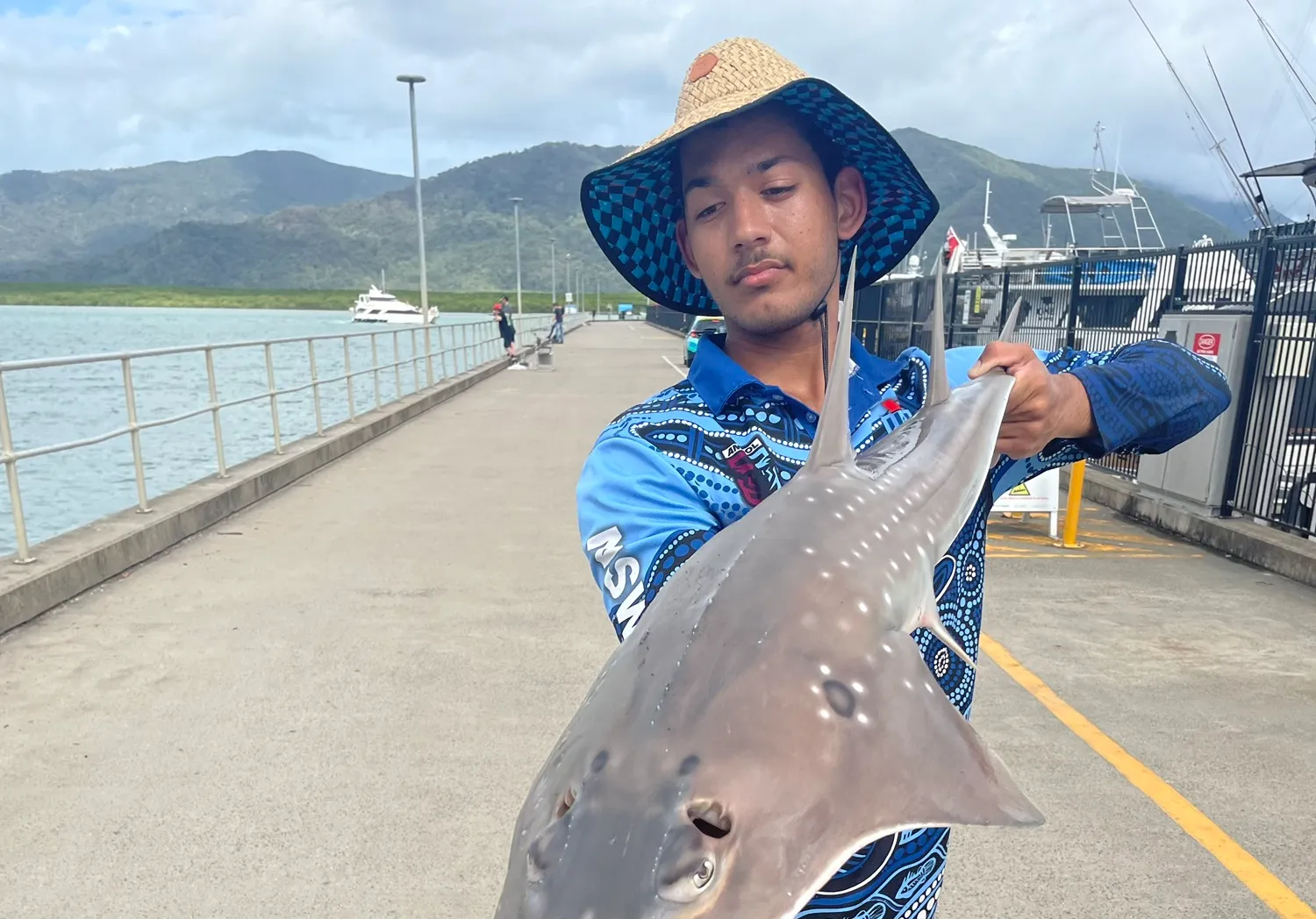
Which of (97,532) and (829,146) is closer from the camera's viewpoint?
(829,146)

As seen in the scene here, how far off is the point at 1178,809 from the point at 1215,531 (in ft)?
15.8

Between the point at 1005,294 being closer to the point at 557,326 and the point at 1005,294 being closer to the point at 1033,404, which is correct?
the point at 1033,404

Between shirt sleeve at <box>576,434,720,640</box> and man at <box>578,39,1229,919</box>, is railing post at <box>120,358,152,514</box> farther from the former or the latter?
shirt sleeve at <box>576,434,720,640</box>

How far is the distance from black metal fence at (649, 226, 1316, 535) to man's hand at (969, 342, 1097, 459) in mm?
3157

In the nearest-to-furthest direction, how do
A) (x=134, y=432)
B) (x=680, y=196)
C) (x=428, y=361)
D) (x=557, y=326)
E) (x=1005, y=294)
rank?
(x=680, y=196) < (x=134, y=432) < (x=1005, y=294) < (x=428, y=361) < (x=557, y=326)

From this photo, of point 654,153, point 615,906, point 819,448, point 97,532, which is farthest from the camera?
point 97,532

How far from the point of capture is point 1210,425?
26.3 ft

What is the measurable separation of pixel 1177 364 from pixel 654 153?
108 centimetres

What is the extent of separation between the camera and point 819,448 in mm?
1260

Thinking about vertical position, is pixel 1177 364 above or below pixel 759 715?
above

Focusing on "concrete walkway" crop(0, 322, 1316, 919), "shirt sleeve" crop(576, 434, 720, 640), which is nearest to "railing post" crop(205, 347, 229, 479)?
"concrete walkway" crop(0, 322, 1316, 919)

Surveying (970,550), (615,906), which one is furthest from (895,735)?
(970,550)

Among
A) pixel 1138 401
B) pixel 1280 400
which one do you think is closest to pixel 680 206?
pixel 1138 401

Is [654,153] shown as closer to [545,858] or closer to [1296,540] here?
[545,858]
